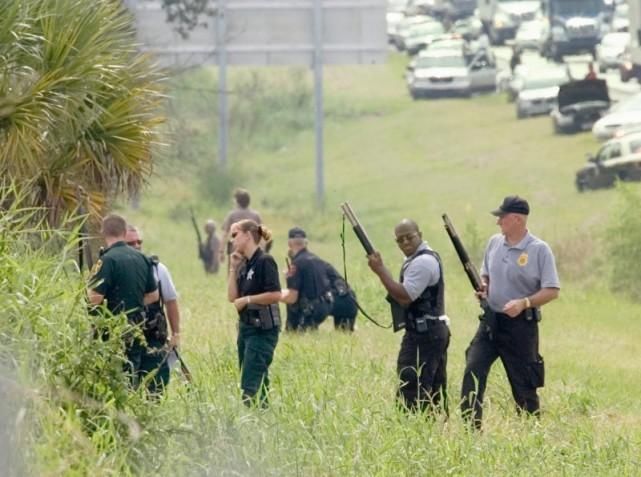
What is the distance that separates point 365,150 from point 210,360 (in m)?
39.0

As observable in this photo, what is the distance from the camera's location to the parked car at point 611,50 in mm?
53156

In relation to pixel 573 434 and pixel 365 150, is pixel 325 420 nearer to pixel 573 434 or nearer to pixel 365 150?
pixel 573 434

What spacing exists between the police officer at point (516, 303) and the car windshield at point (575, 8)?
45099mm

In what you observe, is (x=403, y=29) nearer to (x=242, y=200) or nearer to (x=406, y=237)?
(x=242, y=200)

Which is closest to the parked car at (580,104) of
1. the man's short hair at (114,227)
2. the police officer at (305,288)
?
the police officer at (305,288)

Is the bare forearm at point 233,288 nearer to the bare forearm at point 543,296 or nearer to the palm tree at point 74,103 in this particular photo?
the palm tree at point 74,103

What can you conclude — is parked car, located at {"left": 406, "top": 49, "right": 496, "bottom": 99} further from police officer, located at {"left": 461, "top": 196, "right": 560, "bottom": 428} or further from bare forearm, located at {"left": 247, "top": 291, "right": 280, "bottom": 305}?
bare forearm, located at {"left": 247, "top": 291, "right": 280, "bottom": 305}

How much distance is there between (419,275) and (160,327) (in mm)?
1725

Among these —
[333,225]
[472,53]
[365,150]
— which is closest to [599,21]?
[472,53]

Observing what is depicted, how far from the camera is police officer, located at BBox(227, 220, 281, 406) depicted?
1209 centimetres

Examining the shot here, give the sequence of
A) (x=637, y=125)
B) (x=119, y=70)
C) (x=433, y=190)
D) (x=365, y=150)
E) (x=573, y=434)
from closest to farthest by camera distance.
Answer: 1. (x=573, y=434)
2. (x=119, y=70)
3. (x=637, y=125)
4. (x=433, y=190)
5. (x=365, y=150)

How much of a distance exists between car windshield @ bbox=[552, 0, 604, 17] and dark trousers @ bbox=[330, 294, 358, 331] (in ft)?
129

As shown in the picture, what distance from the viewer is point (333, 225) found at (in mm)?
39875

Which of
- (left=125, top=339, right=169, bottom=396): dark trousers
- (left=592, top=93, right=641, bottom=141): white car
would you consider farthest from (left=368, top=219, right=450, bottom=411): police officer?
(left=592, top=93, right=641, bottom=141): white car
